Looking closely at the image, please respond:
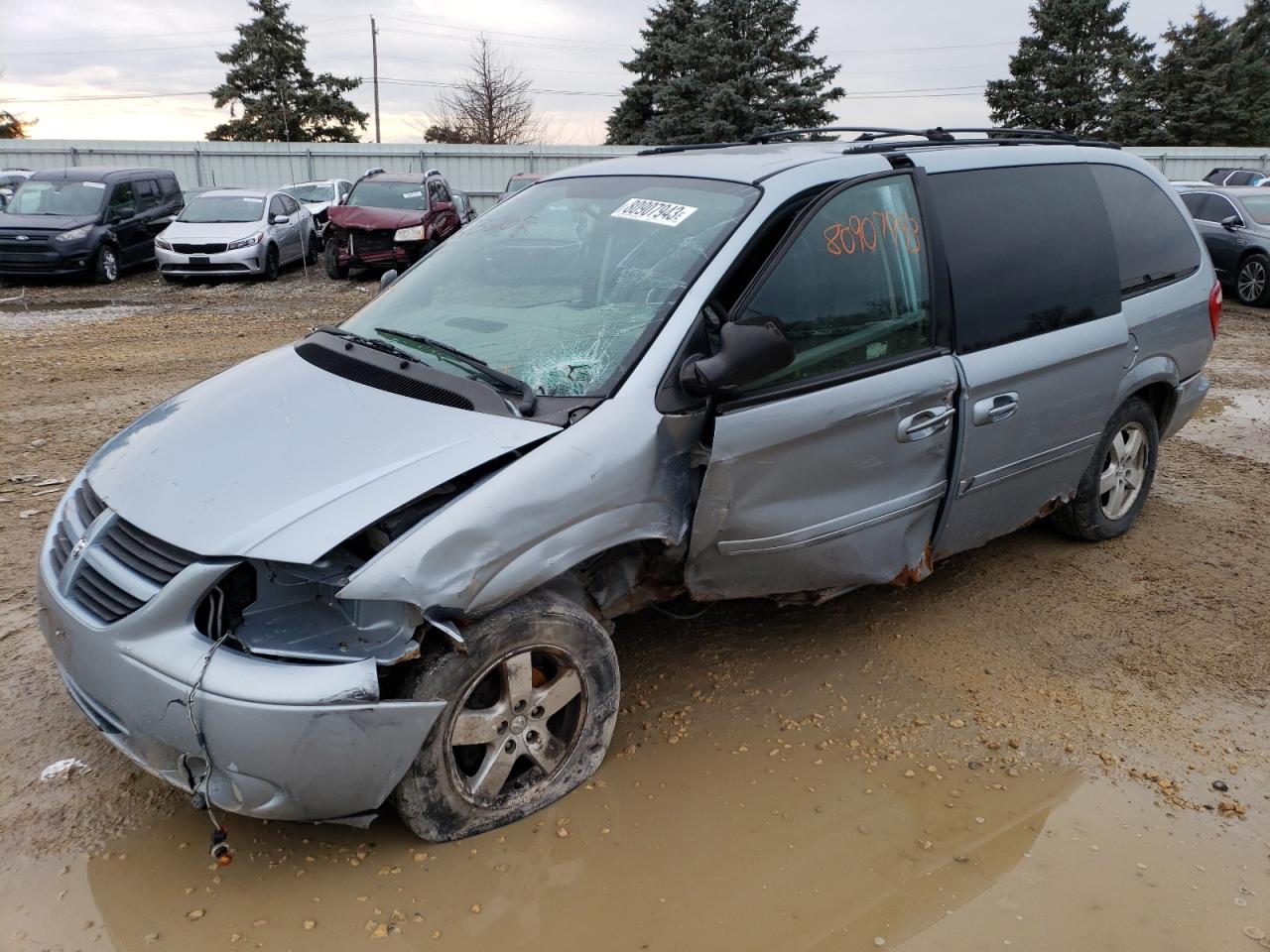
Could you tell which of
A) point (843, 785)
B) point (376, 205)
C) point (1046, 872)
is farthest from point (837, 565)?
point (376, 205)

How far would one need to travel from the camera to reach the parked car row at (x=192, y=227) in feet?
49.3

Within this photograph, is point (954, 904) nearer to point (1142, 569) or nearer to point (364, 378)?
point (364, 378)

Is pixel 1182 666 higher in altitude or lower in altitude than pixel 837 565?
lower

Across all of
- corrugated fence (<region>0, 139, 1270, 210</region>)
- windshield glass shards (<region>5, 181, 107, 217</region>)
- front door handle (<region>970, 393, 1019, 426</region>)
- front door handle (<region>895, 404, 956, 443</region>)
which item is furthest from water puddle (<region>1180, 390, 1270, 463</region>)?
corrugated fence (<region>0, 139, 1270, 210</region>)

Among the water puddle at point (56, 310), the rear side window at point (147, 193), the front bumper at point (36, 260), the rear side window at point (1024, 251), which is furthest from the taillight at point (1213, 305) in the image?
the rear side window at point (147, 193)

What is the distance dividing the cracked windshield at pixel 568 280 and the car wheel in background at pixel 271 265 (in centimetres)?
1330

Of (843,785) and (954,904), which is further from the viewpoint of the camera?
(843,785)

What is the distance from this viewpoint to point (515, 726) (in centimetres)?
290

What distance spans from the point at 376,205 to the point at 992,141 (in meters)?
14.2

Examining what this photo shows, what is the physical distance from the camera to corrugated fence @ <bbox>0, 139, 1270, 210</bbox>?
2853 centimetres

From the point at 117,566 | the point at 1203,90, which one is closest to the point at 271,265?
the point at 117,566

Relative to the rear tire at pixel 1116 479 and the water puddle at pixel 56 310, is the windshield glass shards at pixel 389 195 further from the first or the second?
the rear tire at pixel 1116 479

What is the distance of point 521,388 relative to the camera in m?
3.03

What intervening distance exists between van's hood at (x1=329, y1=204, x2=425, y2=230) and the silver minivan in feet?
42.1
